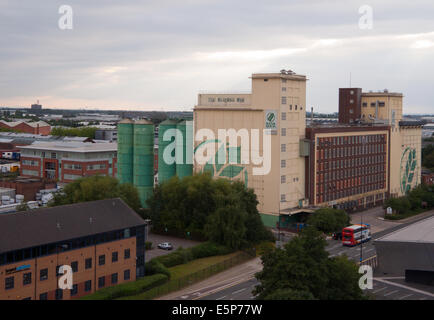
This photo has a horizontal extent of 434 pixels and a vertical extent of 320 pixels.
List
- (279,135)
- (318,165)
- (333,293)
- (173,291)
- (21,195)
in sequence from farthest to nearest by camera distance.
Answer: (21,195) < (318,165) < (279,135) < (173,291) < (333,293)

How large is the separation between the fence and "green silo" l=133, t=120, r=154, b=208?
23113 millimetres

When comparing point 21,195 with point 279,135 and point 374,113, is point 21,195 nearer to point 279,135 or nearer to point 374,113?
point 279,135

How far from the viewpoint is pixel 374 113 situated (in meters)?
85.1

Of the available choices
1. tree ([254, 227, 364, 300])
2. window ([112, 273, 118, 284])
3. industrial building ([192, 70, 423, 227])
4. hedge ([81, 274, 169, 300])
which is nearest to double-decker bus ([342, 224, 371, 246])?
industrial building ([192, 70, 423, 227])

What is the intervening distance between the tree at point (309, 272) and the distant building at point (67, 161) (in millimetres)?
62522

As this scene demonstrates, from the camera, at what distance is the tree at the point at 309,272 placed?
3072 cm

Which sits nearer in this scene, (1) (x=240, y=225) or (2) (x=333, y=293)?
(2) (x=333, y=293)

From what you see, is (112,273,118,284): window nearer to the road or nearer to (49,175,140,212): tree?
the road

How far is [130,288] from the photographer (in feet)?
125

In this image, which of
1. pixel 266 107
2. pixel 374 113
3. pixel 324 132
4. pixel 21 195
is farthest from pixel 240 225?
pixel 374 113

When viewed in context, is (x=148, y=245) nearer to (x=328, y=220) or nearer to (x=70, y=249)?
(x=70, y=249)

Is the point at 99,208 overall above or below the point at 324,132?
below

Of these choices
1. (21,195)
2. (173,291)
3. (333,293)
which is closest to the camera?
(333,293)
